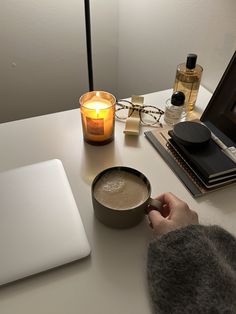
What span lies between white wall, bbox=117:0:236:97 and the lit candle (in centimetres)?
34

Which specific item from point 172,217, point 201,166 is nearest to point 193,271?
point 172,217

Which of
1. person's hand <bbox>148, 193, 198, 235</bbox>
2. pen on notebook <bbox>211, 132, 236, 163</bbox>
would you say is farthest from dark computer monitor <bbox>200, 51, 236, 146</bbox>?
person's hand <bbox>148, 193, 198, 235</bbox>

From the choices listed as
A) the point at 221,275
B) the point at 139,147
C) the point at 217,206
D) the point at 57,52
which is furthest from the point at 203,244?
the point at 57,52

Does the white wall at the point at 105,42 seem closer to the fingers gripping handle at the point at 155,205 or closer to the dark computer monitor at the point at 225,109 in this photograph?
the dark computer monitor at the point at 225,109

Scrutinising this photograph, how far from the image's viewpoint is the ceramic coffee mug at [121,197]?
481 millimetres

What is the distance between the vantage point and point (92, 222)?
52cm

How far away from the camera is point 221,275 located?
40 cm

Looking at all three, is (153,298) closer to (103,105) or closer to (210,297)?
(210,297)

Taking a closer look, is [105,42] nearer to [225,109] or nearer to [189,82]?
[189,82]

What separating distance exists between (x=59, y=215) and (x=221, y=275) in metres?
0.27

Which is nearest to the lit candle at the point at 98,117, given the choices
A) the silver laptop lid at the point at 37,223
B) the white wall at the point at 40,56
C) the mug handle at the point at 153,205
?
the silver laptop lid at the point at 37,223

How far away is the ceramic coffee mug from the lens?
1.58 ft

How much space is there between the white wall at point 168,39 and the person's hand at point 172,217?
A: 0.47 meters

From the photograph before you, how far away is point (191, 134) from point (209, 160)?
0.23 ft
